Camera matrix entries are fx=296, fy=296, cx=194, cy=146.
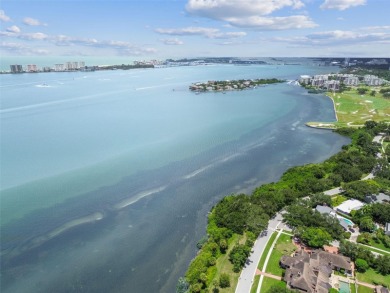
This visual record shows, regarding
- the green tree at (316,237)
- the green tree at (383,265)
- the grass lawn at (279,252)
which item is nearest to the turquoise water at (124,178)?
the grass lawn at (279,252)

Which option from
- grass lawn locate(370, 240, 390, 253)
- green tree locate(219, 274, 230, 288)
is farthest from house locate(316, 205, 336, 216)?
green tree locate(219, 274, 230, 288)

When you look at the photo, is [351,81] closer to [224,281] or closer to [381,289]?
[381,289]

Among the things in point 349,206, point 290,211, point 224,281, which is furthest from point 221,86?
point 224,281

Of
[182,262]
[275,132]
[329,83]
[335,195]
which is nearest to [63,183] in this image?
[182,262]

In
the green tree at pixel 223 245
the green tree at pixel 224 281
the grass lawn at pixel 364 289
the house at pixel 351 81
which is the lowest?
the grass lawn at pixel 364 289

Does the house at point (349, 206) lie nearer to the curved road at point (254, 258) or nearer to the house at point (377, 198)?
the house at point (377, 198)

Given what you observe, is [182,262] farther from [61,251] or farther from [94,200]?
[94,200]
